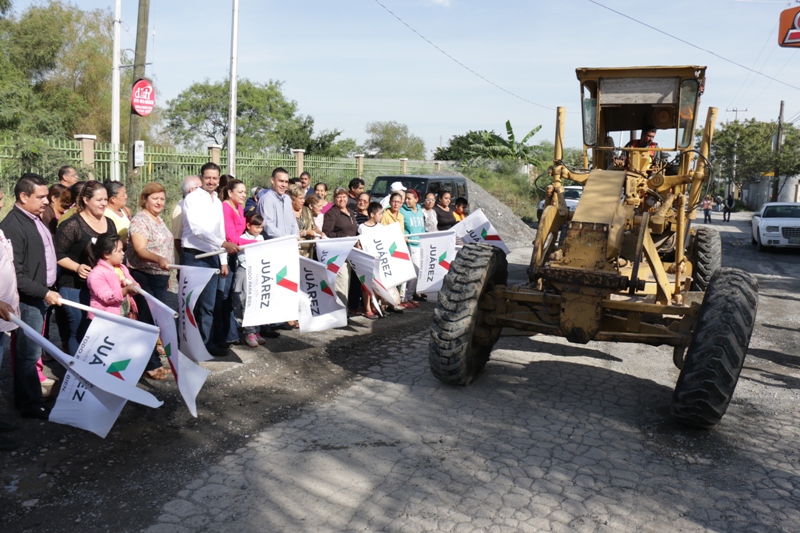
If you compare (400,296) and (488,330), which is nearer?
(488,330)

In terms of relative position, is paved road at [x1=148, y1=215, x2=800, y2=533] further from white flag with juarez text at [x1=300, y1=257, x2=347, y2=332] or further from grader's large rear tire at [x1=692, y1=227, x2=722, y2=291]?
grader's large rear tire at [x1=692, y1=227, x2=722, y2=291]

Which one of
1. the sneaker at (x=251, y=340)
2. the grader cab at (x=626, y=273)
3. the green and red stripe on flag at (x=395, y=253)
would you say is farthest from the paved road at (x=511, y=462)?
the green and red stripe on flag at (x=395, y=253)

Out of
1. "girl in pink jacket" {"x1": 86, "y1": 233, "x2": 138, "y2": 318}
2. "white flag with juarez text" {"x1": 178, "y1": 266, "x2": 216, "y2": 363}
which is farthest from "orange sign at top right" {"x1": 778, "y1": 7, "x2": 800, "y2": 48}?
"girl in pink jacket" {"x1": 86, "y1": 233, "x2": 138, "y2": 318}

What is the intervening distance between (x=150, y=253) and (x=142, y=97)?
9.96 m

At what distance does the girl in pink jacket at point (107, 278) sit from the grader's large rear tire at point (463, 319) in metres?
2.62

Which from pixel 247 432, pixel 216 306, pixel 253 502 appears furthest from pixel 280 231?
pixel 253 502

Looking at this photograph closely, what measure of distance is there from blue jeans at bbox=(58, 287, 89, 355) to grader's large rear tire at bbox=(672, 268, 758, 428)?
15.8ft

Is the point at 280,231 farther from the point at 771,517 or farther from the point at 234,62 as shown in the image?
the point at 234,62

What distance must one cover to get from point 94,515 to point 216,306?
3.47 meters

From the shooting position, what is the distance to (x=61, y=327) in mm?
6094

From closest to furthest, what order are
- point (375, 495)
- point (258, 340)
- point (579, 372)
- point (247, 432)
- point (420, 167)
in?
point (375, 495), point (247, 432), point (579, 372), point (258, 340), point (420, 167)

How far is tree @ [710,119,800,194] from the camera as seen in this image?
52625 mm

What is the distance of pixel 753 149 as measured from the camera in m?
58.5

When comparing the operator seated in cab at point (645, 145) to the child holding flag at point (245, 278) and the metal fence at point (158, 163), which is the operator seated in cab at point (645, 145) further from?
the metal fence at point (158, 163)
